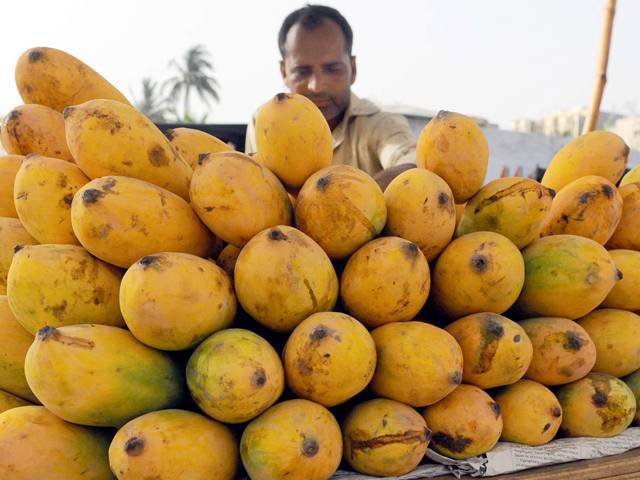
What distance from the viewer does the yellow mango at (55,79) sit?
1.30 meters

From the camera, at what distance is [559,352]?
1.10 m

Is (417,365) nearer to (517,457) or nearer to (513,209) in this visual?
(517,457)

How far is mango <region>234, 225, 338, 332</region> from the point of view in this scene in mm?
950

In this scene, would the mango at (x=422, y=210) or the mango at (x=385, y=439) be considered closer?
the mango at (x=385, y=439)

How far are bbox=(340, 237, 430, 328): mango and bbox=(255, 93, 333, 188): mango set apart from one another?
25cm

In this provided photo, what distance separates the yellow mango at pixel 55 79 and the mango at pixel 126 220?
1.53ft

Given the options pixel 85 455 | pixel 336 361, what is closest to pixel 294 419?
pixel 336 361

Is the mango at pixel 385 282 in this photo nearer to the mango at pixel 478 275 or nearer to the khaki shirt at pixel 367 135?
the mango at pixel 478 275

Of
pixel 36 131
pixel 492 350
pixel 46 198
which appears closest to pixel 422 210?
pixel 492 350

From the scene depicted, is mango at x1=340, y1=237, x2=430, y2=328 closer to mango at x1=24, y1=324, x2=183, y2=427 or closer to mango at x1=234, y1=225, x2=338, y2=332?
mango at x1=234, y1=225, x2=338, y2=332

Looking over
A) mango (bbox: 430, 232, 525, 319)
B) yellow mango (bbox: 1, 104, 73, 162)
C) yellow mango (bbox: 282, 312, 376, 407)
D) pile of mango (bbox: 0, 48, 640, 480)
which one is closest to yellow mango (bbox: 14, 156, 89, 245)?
pile of mango (bbox: 0, 48, 640, 480)

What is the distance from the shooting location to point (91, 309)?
3.29 feet

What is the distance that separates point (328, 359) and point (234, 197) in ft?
1.21

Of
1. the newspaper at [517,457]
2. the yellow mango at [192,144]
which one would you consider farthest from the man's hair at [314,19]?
the newspaper at [517,457]
